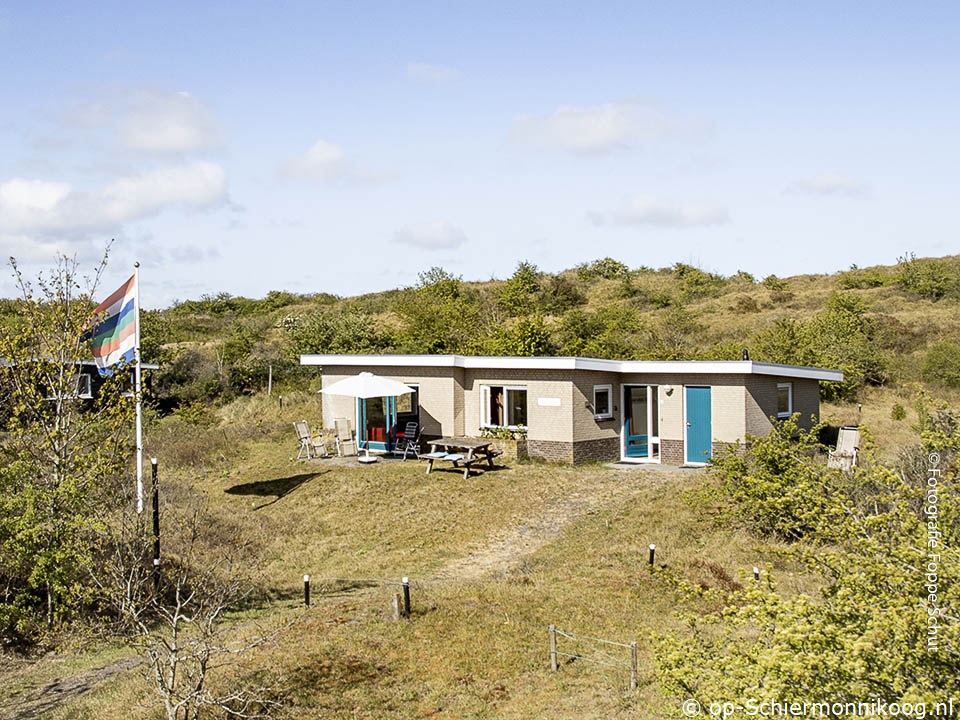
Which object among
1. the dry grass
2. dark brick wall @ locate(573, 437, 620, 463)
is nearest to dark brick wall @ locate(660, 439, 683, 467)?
dark brick wall @ locate(573, 437, 620, 463)

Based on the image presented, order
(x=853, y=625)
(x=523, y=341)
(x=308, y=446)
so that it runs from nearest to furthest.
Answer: (x=853, y=625) → (x=308, y=446) → (x=523, y=341)

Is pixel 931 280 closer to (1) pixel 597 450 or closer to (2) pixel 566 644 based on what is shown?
(1) pixel 597 450

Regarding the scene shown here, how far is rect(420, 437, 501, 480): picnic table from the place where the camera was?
19856 mm

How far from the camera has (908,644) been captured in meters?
4.46

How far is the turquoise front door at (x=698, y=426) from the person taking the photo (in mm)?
20364

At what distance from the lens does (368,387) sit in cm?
2188

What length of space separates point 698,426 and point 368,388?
860 cm

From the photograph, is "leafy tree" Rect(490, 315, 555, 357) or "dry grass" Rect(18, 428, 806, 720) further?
"leafy tree" Rect(490, 315, 555, 357)

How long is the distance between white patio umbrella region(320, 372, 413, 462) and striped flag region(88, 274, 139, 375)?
8277mm

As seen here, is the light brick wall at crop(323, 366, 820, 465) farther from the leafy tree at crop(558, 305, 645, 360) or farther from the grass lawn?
the leafy tree at crop(558, 305, 645, 360)

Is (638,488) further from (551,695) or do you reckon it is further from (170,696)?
(170,696)

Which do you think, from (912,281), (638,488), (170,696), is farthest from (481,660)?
(912,281)

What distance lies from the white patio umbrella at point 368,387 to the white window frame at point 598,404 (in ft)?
16.2

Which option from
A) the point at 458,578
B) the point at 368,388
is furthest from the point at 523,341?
the point at 458,578
